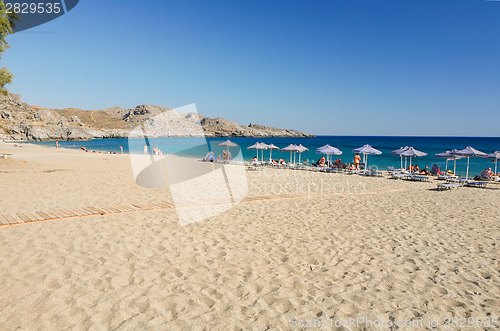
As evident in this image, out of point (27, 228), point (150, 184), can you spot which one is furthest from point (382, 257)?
point (150, 184)

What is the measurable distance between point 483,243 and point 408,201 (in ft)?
14.1

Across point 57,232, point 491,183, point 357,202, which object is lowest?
point 491,183

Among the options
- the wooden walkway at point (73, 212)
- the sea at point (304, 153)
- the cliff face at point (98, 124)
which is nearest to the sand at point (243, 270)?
the wooden walkway at point (73, 212)

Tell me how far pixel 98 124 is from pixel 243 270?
131182 millimetres

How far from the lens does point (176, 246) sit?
A: 4.87 m

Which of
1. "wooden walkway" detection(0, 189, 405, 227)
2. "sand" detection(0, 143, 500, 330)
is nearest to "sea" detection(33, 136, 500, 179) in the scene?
"wooden walkway" detection(0, 189, 405, 227)

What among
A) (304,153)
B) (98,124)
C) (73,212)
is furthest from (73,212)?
(98,124)

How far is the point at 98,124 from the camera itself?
118m

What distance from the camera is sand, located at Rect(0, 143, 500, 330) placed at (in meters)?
3.02

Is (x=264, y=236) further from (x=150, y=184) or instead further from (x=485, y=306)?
(x=150, y=184)

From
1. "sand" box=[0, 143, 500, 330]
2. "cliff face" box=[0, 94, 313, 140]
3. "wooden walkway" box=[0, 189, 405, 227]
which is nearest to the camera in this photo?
"sand" box=[0, 143, 500, 330]

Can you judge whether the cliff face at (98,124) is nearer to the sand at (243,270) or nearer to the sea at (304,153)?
the sea at (304,153)

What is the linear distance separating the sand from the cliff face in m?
5.99

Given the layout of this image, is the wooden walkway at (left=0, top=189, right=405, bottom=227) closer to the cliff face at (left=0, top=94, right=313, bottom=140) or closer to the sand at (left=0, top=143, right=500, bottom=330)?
the sand at (left=0, top=143, right=500, bottom=330)
